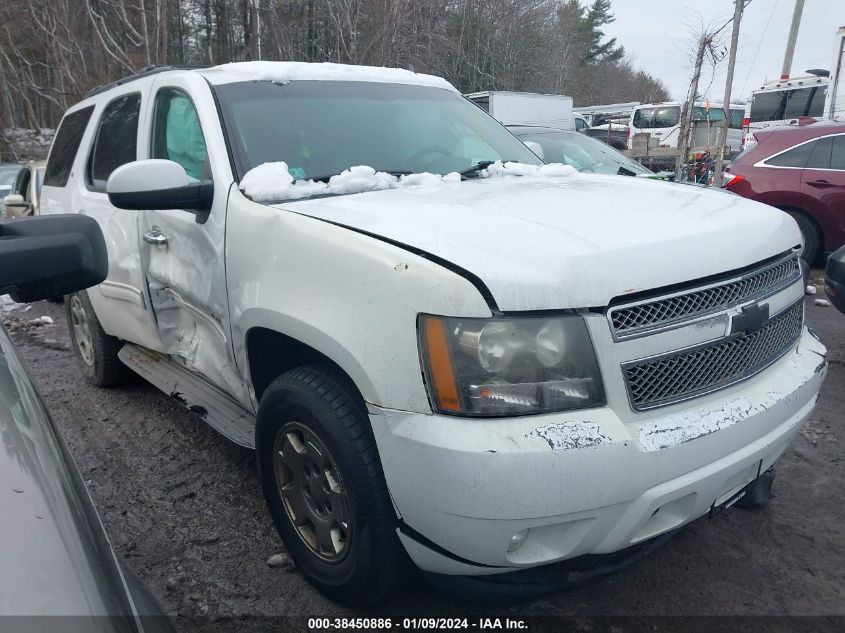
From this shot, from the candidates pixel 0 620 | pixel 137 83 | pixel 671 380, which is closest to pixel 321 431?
pixel 671 380

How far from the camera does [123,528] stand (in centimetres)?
282

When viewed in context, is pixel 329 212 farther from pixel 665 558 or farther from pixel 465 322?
pixel 665 558

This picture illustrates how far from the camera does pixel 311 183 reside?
99.0 inches

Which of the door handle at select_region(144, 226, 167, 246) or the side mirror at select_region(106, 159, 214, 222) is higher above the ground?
the side mirror at select_region(106, 159, 214, 222)

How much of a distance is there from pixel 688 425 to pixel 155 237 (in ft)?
8.02

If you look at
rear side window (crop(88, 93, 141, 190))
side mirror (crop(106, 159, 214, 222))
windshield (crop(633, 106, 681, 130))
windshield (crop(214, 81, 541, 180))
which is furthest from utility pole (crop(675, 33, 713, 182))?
side mirror (crop(106, 159, 214, 222))

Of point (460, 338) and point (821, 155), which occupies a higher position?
point (821, 155)

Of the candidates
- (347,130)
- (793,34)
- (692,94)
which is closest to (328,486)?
(347,130)

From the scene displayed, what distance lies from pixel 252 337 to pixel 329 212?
1.88 feet

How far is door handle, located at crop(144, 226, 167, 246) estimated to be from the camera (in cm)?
301

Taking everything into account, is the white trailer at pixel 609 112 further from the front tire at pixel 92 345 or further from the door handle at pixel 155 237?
the door handle at pixel 155 237

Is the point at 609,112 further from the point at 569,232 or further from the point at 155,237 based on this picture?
the point at 569,232

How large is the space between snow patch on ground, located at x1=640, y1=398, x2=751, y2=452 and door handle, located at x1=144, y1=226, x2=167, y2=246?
228 cm

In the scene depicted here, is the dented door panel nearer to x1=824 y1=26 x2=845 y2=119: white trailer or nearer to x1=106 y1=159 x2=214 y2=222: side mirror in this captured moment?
x1=106 y1=159 x2=214 y2=222: side mirror
